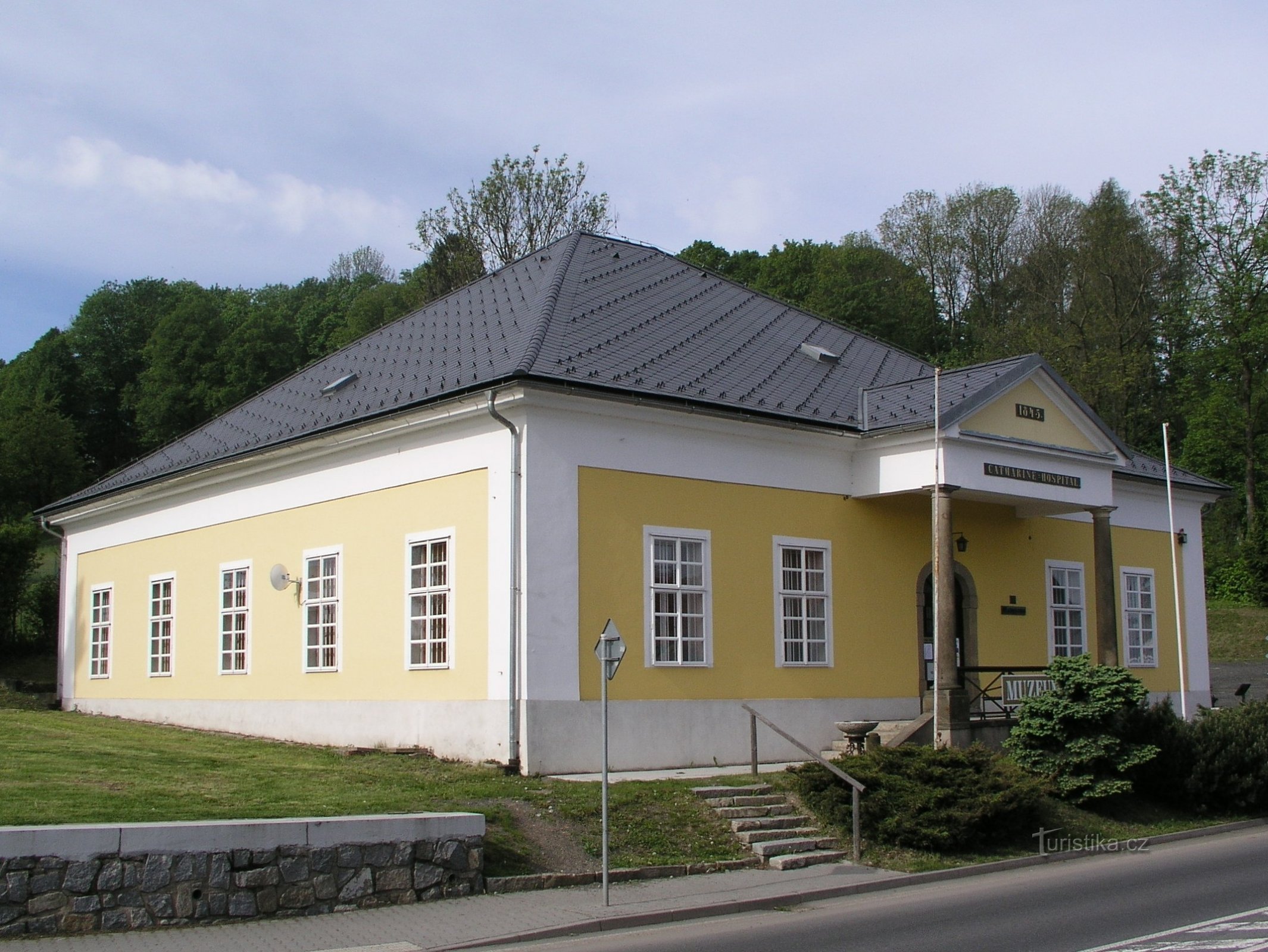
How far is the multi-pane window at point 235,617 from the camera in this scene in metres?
22.5

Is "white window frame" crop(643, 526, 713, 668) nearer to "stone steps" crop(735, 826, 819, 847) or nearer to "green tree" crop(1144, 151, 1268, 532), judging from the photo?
"stone steps" crop(735, 826, 819, 847)

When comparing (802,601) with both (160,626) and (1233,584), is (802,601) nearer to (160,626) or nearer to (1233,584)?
(160,626)

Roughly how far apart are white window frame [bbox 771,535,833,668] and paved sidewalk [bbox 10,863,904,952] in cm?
637

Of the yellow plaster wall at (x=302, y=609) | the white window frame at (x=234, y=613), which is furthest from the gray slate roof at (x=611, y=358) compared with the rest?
the white window frame at (x=234, y=613)

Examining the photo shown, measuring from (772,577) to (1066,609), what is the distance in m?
8.06

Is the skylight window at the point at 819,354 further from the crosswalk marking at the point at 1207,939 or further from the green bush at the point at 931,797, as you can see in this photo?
the crosswalk marking at the point at 1207,939

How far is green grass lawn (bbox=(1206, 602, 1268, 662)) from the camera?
39.7 metres

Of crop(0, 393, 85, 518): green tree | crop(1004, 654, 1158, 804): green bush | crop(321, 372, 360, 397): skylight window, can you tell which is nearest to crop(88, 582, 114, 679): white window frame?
crop(321, 372, 360, 397): skylight window

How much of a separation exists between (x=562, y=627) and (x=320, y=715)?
5.22 metres

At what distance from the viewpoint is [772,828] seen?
1487cm

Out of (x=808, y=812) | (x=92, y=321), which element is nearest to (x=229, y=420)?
(x=808, y=812)

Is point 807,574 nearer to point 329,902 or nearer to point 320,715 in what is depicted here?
point 320,715

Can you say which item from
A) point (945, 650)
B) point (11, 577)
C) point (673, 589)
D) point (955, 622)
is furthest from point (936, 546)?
point (11, 577)

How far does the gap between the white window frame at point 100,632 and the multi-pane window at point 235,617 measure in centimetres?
505
